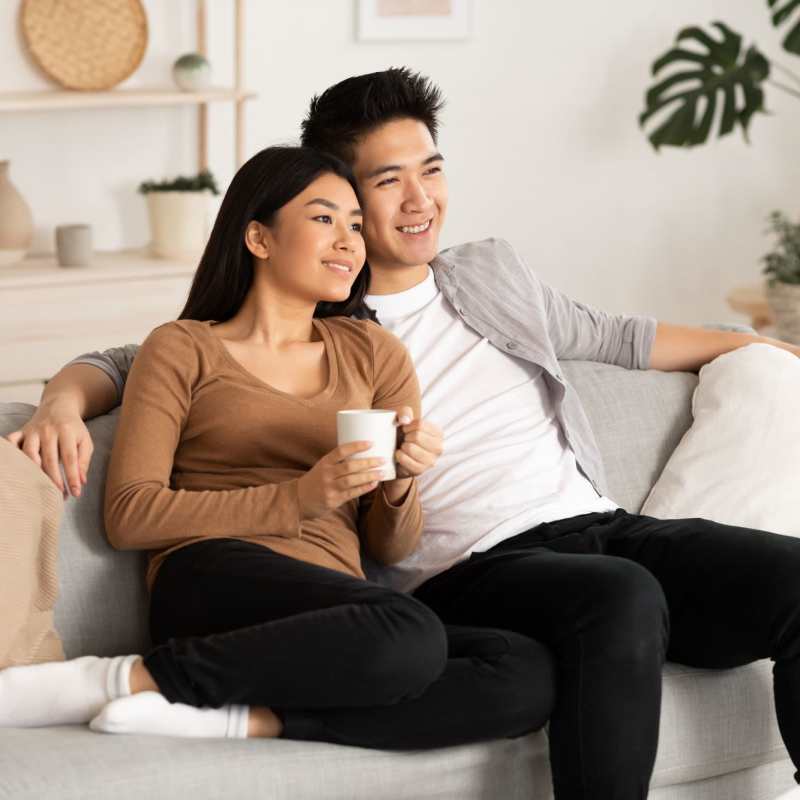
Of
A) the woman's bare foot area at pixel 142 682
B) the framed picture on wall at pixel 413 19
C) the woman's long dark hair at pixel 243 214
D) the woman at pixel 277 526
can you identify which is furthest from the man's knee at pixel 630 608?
the framed picture on wall at pixel 413 19

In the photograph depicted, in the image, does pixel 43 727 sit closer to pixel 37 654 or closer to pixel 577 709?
pixel 37 654

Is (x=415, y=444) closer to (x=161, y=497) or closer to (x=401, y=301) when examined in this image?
(x=161, y=497)

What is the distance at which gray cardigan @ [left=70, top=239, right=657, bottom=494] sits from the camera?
2348 millimetres

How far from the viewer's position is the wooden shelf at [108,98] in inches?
161

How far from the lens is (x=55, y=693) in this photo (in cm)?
182

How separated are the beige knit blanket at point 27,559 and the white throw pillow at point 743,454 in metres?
1.00

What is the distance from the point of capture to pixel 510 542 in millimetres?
2156

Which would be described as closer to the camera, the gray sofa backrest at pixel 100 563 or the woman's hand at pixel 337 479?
the woman's hand at pixel 337 479

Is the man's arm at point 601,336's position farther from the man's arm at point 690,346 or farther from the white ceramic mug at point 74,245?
the white ceramic mug at point 74,245

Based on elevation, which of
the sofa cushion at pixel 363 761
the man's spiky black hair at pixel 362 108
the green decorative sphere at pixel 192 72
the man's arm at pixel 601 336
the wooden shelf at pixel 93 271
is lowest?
the sofa cushion at pixel 363 761

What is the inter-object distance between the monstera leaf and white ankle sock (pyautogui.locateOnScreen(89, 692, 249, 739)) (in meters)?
3.22

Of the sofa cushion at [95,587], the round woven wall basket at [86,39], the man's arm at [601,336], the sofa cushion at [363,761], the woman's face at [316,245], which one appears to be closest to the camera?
the sofa cushion at [363,761]

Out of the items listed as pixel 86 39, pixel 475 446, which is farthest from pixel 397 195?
pixel 86 39

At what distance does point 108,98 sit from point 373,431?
263 centimetres
